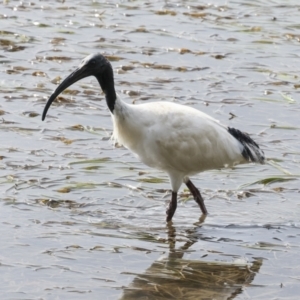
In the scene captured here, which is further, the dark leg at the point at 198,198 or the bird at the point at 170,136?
the dark leg at the point at 198,198

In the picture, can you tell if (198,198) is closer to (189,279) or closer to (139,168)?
(139,168)

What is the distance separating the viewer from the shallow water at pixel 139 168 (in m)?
7.31

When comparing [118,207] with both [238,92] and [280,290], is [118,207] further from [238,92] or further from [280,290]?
[238,92]

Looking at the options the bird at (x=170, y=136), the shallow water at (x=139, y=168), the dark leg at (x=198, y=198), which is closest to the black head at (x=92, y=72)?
the bird at (x=170, y=136)

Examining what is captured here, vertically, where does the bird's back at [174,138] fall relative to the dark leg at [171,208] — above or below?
above

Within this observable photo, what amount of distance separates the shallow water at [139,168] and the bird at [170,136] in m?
0.45

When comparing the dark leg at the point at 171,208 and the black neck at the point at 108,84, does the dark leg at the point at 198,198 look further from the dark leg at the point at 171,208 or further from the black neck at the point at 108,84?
the black neck at the point at 108,84

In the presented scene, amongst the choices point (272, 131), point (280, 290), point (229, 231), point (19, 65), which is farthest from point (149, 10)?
point (280, 290)

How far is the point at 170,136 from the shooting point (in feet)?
27.1

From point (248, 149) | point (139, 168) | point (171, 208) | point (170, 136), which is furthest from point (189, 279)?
point (139, 168)

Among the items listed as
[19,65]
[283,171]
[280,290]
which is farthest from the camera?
[19,65]

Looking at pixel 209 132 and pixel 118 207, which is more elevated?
pixel 209 132

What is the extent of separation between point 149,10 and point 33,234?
8714 millimetres

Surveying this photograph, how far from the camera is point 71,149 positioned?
10.1 meters
